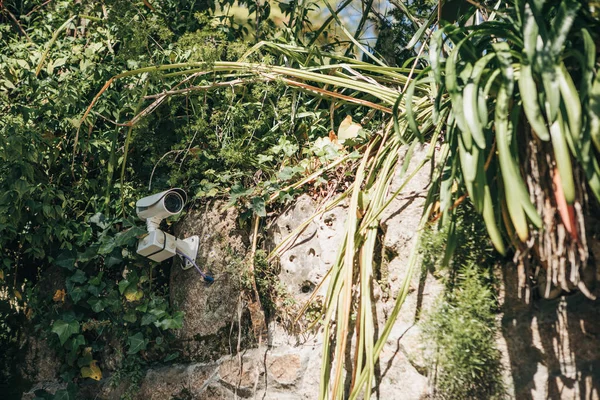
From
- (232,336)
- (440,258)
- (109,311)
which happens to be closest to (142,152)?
(109,311)

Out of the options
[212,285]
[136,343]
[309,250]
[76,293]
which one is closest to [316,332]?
[309,250]

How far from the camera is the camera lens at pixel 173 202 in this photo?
2861mm

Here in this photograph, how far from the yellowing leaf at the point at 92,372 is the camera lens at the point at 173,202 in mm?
809

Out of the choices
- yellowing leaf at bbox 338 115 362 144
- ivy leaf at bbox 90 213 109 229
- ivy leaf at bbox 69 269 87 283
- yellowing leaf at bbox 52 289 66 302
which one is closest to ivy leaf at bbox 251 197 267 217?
yellowing leaf at bbox 338 115 362 144

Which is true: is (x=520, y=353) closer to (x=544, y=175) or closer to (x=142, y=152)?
(x=544, y=175)

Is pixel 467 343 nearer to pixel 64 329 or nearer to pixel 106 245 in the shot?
pixel 106 245

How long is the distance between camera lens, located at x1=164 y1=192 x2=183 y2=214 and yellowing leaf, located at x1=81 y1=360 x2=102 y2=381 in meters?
0.81

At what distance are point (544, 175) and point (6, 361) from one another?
105 inches

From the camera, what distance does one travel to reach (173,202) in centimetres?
290

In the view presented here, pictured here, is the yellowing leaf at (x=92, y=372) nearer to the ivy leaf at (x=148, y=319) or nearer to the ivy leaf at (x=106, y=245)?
the ivy leaf at (x=148, y=319)

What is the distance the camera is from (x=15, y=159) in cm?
292

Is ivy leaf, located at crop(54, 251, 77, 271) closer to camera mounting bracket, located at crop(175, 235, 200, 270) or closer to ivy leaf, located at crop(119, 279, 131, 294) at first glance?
ivy leaf, located at crop(119, 279, 131, 294)

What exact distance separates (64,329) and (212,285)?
71cm

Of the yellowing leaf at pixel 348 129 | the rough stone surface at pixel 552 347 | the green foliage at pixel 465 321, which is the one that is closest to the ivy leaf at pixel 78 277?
the yellowing leaf at pixel 348 129
